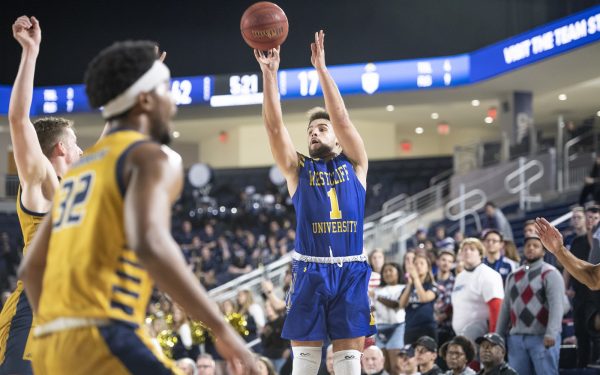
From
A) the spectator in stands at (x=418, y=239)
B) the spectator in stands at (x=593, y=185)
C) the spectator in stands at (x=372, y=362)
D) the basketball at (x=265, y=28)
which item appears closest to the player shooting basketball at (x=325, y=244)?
the basketball at (x=265, y=28)

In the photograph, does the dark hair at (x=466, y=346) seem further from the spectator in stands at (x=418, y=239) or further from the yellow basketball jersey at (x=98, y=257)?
the spectator in stands at (x=418, y=239)

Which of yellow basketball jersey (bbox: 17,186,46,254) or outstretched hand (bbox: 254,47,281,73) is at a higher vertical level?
outstretched hand (bbox: 254,47,281,73)

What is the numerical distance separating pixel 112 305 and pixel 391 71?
64.8 ft

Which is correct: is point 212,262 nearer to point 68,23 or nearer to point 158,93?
point 68,23

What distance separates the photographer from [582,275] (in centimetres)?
A: 552

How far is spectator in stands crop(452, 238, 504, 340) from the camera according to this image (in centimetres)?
915

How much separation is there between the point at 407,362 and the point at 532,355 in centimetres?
116

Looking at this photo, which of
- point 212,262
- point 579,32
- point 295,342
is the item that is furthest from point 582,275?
point 212,262

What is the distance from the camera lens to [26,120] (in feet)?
14.3

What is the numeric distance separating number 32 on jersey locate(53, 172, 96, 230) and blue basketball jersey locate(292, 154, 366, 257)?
9.43 ft

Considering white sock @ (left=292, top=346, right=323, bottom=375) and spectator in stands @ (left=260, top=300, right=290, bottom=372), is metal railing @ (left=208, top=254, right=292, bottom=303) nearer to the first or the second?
spectator in stands @ (left=260, top=300, right=290, bottom=372)

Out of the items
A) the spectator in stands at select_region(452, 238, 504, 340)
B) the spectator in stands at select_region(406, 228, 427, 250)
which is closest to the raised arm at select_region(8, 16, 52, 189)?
the spectator in stands at select_region(452, 238, 504, 340)

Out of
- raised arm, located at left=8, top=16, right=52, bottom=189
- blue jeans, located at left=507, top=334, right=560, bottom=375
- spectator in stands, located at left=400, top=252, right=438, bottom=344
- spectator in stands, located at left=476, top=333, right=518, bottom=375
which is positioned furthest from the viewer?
spectator in stands, located at left=400, top=252, right=438, bottom=344

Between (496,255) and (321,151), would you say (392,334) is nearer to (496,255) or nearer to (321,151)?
(496,255)
